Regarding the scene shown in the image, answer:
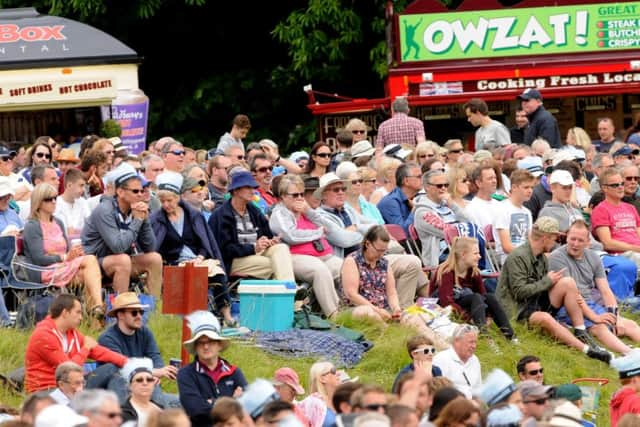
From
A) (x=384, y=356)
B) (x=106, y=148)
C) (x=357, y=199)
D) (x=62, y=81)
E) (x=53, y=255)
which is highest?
(x=62, y=81)

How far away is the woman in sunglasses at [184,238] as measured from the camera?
53.9 feet

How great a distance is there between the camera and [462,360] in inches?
596

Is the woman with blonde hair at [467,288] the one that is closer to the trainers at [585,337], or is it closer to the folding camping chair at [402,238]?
the trainers at [585,337]

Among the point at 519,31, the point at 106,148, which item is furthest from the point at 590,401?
the point at 519,31

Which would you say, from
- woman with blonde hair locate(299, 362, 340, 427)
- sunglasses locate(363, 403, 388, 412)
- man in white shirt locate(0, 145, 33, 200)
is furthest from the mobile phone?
sunglasses locate(363, 403, 388, 412)

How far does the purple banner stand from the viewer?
24.2 metres

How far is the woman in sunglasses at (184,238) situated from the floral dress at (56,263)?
90 centimetres

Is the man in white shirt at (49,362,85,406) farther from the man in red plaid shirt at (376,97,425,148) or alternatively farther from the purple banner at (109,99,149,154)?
the purple banner at (109,99,149,154)

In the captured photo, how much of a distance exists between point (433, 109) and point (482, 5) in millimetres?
1635

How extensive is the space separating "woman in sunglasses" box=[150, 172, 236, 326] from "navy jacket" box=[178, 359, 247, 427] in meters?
2.93

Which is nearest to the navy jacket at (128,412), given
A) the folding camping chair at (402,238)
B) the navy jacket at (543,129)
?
the folding camping chair at (402,238)

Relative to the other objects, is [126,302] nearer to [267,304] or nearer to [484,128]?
[267,304]

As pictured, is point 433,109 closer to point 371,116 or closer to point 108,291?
point 371,116

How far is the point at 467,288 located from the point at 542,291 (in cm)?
77
